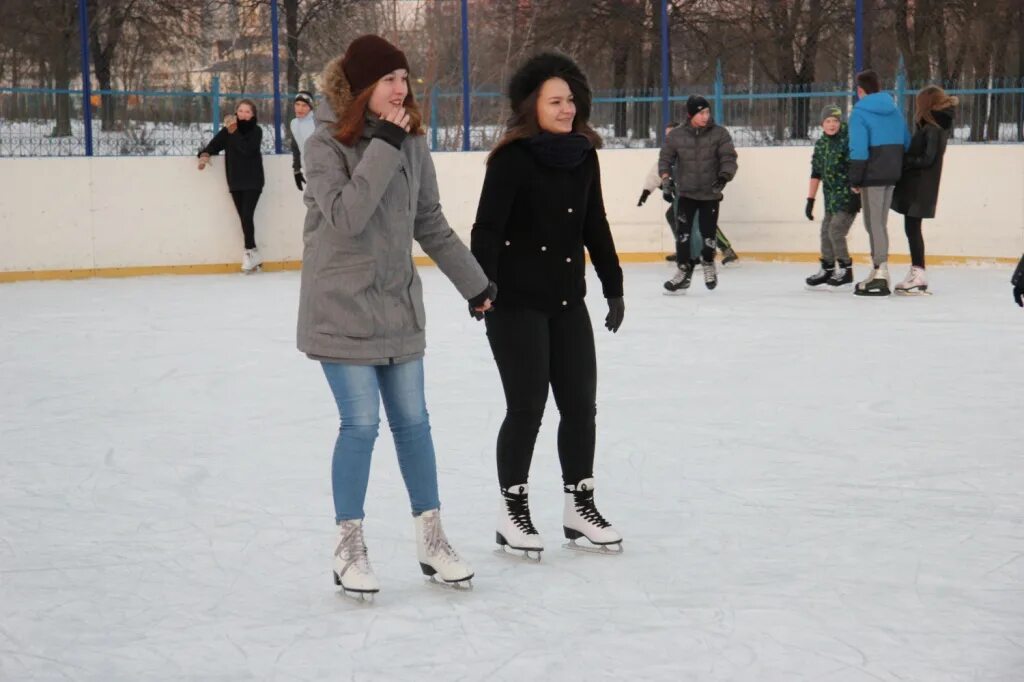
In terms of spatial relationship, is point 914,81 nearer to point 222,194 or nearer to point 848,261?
point 848,261

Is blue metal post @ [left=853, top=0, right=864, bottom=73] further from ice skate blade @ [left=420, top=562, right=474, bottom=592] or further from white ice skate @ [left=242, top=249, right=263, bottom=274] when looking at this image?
ice skate blade @ [left=420, top=562, right=474, bottom=592]

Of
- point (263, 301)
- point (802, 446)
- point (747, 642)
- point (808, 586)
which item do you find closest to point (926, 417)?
point (802, 446)

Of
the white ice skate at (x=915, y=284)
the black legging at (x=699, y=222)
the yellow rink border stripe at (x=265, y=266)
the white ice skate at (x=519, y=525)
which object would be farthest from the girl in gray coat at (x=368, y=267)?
the yellow rink border stripe at (x=265, y=266)

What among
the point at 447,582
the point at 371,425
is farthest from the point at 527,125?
the point at 447,582

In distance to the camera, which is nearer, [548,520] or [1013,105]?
[548,520]

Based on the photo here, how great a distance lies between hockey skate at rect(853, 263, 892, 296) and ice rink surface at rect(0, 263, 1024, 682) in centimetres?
175

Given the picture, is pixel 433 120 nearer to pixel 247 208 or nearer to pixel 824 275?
pixel 247 208

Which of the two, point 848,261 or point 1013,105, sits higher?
point 1013,105

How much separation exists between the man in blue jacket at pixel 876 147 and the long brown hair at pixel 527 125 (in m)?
5.75

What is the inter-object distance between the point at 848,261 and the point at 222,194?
5.21 meters

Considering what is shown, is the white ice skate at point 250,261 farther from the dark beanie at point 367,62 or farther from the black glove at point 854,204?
the dark beanie at point 367,62

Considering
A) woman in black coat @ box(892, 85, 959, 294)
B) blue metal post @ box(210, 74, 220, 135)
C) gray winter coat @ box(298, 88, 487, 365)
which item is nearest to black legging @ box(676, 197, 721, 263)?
woman in black coat @ box(892, 85, 959, 294)

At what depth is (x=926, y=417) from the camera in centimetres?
549

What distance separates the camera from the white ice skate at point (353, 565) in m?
3.32
